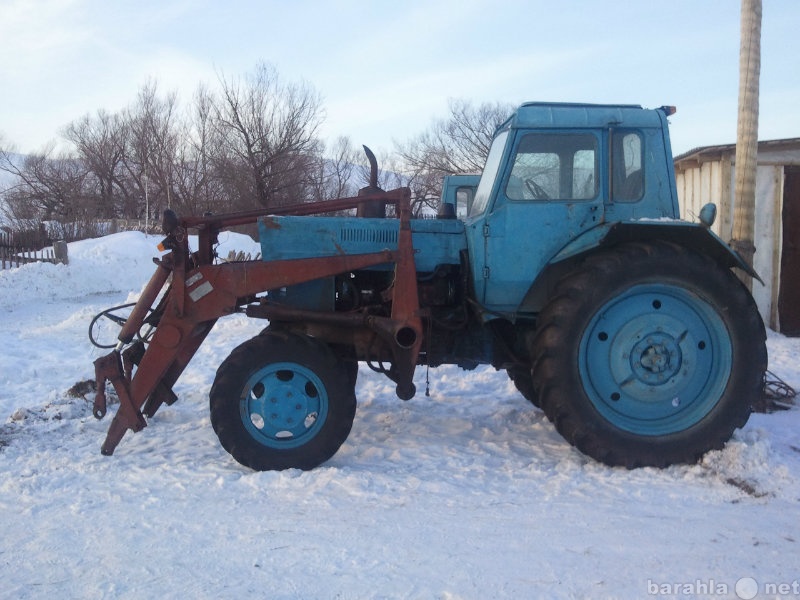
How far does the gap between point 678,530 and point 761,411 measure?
3.18 m

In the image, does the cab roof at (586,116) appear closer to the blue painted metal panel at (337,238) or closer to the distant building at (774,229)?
the blue painted metal panel at (337,238)

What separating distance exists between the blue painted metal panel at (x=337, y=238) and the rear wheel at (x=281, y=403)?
74 cm

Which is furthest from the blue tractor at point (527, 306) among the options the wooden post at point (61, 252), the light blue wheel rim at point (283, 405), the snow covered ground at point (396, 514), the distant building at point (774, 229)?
the wooden post at point (61, 252)

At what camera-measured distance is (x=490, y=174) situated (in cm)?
556

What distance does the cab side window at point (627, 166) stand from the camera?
203 inches

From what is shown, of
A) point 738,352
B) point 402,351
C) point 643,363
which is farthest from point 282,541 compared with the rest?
point 738,352

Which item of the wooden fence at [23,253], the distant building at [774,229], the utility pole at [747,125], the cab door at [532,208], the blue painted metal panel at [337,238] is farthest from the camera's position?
the wooden fence at [23,253]

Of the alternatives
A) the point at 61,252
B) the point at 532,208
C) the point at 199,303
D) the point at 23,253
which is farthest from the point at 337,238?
the point at 23,253

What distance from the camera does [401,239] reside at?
5.18 m

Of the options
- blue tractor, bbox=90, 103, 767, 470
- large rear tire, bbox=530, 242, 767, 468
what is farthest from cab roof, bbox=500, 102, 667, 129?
large rear tire, bbox=530, 242, 767, 468

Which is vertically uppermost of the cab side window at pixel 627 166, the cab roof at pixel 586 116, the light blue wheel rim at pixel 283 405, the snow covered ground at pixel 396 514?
the cab roof at pixel 586 116

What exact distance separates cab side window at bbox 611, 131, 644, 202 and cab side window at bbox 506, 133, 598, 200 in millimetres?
153

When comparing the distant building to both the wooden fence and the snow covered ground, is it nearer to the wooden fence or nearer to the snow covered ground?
the snow covered ground

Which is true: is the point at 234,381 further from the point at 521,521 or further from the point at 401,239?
the point at 521,521
